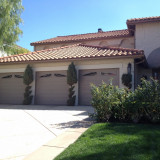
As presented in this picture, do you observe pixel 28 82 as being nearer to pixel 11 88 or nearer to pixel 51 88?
pixel 51 88

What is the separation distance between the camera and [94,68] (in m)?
11.7

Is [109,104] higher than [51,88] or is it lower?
lower

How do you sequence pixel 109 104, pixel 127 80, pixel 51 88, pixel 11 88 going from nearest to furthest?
pixel 109 104 < pixel 127 80 < pixel 51 88 < pixel 11 88

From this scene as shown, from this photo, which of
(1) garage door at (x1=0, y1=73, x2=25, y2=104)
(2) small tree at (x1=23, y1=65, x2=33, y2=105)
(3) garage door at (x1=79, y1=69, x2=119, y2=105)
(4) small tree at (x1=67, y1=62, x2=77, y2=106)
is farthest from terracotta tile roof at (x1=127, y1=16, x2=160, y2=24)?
(1) garage door at (x1=0, y1=73, x2=25, y2=104)

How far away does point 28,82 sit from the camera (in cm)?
1245

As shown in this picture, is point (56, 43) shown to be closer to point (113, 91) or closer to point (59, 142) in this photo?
point (113, 91)

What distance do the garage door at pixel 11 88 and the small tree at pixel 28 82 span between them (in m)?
0.66

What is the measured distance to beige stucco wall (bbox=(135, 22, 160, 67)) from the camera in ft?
45.5

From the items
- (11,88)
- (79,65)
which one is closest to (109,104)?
(79,65)

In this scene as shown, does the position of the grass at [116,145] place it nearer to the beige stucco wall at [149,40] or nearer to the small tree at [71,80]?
the small tree at [71,80]

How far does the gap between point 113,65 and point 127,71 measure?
97cm

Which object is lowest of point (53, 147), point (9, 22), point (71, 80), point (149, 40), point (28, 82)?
point (53, 147)

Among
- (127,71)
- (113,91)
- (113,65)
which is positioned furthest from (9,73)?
(113,91)

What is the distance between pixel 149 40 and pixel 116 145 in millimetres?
12479
